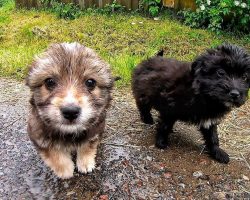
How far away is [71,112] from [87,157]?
1036mm

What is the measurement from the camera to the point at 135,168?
172 inches

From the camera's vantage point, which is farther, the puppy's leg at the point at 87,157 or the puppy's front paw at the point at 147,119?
the puppy's front paw at the point at 147,119

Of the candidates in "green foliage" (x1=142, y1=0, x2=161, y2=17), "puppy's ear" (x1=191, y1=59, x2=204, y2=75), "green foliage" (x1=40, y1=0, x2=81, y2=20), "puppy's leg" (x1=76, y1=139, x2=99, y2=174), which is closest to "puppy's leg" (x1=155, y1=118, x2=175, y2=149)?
"puppy's ear" (x1=191, y1=59, x2=204, y2=75)

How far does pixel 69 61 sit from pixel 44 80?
271mm

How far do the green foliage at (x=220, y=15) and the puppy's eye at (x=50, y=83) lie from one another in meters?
5.56

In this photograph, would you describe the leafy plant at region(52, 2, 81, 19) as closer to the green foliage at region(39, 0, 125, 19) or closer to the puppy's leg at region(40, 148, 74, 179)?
the green foliage at region(39, 0, 125, 19)

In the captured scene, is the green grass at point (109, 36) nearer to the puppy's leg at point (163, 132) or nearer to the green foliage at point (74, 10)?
the green foliage at point (74, 10)

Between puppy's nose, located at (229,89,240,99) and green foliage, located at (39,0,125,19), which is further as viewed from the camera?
green foliage, located at (39,0,125,19)

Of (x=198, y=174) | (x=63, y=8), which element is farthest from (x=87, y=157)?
(x=63, y=8)

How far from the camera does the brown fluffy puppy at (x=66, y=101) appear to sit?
335 cm

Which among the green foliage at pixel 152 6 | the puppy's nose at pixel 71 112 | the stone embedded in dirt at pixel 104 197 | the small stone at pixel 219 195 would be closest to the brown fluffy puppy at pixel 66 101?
the puppy's nose at pixel 71 112

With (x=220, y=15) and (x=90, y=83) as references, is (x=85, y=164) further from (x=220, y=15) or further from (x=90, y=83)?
(x=220, y=15)

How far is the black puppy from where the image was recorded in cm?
409

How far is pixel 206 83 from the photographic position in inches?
163
